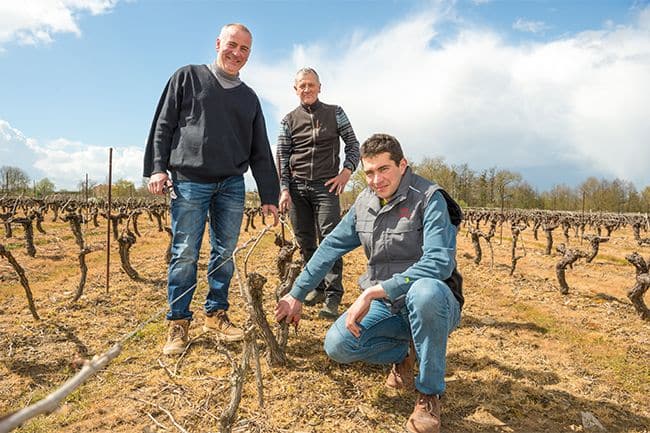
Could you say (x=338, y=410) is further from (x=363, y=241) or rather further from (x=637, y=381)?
(x=637, y=381)

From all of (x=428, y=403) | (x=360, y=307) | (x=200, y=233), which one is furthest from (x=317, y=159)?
(x=428, y=403)

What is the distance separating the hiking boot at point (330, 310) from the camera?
4523 mm

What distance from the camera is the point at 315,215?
4.79m

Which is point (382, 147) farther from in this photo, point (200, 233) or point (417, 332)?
point (200, 233)

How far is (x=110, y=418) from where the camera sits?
2521 mm

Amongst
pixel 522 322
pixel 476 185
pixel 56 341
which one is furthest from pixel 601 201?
pixel 56 341

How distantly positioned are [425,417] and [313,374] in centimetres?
105

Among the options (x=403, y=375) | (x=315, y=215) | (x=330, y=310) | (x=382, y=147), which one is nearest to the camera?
(x=382, y=147)

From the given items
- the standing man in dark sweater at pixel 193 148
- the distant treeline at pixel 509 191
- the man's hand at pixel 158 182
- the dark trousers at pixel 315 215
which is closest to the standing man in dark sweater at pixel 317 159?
the dark trousers at pixel 315 215

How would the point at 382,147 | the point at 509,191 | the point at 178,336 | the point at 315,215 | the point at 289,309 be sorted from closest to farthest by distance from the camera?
the point at 382,147, the point at 289,309, the point at 178,336, the point at 315,215, the point at 509,191

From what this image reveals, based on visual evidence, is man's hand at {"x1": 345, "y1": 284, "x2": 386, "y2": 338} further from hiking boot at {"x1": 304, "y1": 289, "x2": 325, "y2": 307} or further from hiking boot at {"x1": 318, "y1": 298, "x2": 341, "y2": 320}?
hiking boot at {"x1": 304, "y1": 289, "x2": 325, "y2": 307}

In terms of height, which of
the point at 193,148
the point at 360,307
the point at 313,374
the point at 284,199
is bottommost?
the point at 313,374

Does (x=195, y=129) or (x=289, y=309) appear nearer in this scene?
(x=289, y=309)

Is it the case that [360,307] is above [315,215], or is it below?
below
